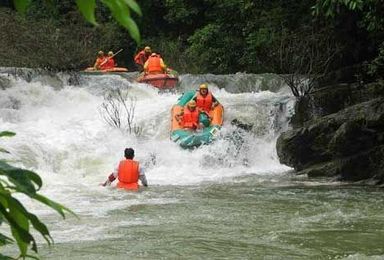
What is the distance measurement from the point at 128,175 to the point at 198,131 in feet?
14.7

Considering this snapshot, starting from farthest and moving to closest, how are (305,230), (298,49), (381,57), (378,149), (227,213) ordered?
(298,49)
(381,57)
(378,149)
(227,213)
(305,230)

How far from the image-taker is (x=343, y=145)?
11.3m

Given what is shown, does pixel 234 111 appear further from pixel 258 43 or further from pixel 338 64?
pixel 258 43

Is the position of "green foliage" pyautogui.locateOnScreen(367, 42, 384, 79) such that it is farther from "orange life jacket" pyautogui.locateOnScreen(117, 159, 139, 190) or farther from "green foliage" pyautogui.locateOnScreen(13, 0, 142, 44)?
"green foliage" pyautogui.locateOnScreen(13, 0, 142, 44)

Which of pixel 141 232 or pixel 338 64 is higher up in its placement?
pixel 338 64

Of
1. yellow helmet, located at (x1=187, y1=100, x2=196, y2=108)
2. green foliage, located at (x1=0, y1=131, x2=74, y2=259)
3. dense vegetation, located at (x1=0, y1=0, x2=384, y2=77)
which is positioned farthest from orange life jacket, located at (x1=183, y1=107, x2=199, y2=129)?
green foliage, located at (x1=0, y1=131, x2=74, y2=259)

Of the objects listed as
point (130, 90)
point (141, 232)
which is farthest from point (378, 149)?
point (130, 90)

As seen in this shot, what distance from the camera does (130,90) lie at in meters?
18.1

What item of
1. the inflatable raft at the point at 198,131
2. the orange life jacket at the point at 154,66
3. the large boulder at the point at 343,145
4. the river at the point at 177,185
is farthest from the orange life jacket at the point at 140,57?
the large boulder at the point at 343,145

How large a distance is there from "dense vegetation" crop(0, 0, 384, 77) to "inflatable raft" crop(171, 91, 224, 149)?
2538 mm

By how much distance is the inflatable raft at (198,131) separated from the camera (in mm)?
13714

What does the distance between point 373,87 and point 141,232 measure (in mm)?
8051

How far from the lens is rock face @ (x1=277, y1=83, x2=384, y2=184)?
36.4ft

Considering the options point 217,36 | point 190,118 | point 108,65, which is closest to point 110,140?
point 190,118
